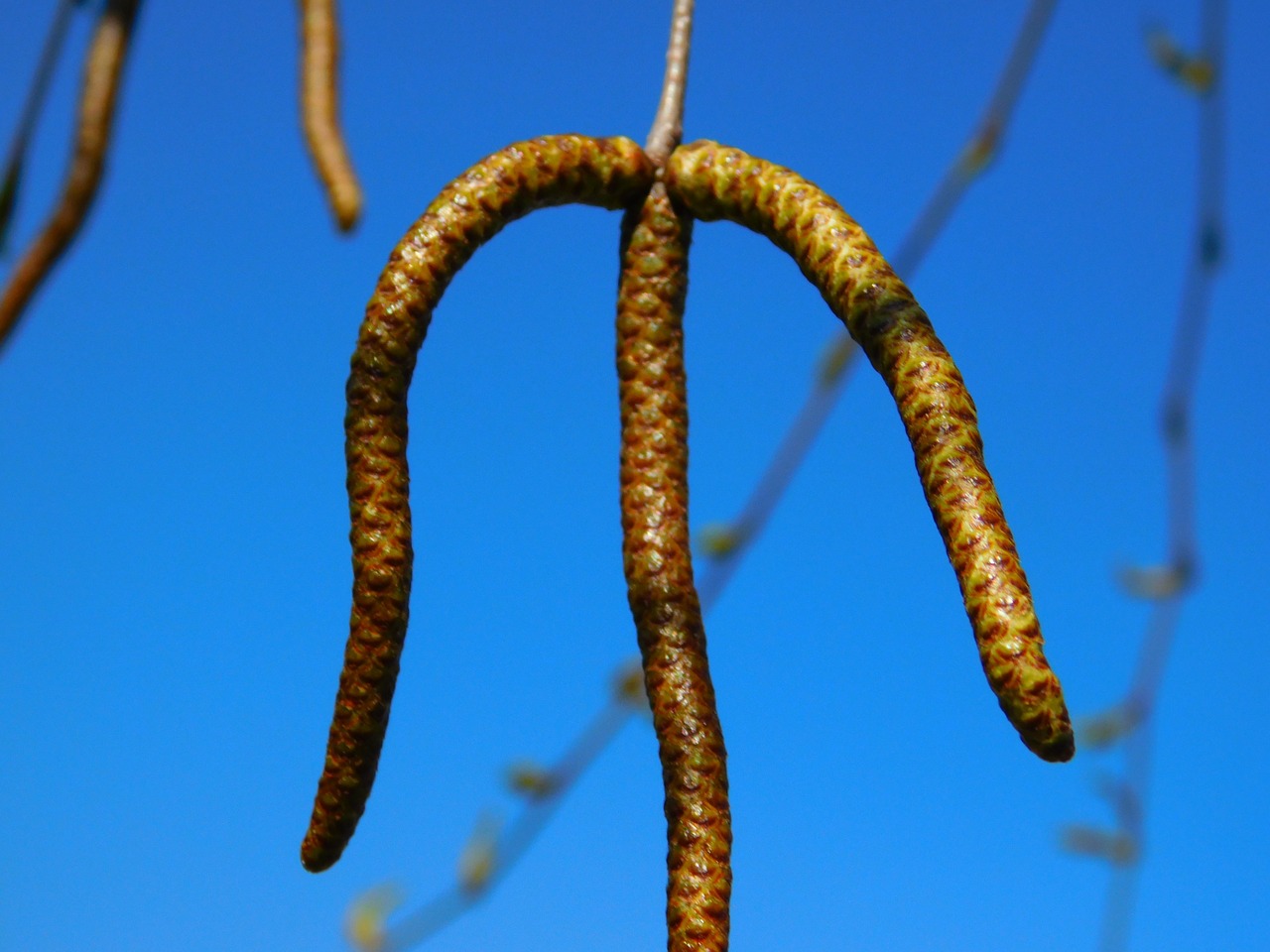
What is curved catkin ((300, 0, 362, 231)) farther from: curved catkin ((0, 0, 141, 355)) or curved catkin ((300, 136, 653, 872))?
curved catkin ((300, 136, 653, 872))

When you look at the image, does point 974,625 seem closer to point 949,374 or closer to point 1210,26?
point 949,374

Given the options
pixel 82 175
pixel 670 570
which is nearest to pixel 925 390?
pixel 670 570

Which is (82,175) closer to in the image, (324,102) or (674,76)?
(324,102)

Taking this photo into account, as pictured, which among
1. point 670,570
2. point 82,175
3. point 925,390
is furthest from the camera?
point 670,570

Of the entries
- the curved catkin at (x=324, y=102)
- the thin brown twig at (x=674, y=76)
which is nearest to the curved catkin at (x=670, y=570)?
the thin brown twig at (x=674, y=76)

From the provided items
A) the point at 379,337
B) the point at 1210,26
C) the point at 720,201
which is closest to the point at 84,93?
the point at 379,337
